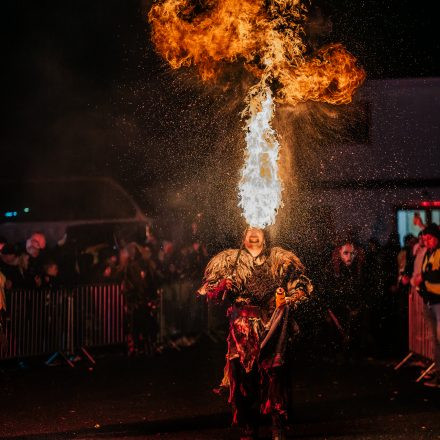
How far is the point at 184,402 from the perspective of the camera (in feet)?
26.9

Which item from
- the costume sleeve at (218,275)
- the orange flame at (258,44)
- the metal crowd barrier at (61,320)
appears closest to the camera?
the costume sleeve at (218,275)

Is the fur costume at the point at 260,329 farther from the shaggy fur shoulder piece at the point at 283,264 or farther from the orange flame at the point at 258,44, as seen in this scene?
the orange flame at the point at 258,44

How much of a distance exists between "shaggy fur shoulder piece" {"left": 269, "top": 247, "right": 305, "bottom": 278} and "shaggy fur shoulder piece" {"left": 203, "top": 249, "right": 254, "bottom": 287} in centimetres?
18

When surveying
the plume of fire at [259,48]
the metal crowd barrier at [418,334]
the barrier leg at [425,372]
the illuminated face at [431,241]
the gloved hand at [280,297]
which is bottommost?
the barrier leg at [425,372]

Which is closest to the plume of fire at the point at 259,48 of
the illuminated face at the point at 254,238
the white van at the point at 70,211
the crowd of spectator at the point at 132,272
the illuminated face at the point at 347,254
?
the illuminated face at the point at 254,238

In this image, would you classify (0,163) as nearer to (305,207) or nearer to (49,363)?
(305,207)

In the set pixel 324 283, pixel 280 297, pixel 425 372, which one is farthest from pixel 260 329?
pixel 324 283

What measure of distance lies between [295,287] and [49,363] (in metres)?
5.37

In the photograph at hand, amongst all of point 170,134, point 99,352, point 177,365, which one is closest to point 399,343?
point 177,365

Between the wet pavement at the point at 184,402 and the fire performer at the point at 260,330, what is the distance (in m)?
0.32

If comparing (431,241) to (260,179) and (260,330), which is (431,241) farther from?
(260,330)

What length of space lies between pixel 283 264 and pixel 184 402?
7.30 ft

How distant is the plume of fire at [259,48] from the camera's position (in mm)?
8070

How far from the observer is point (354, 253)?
11.1 m
